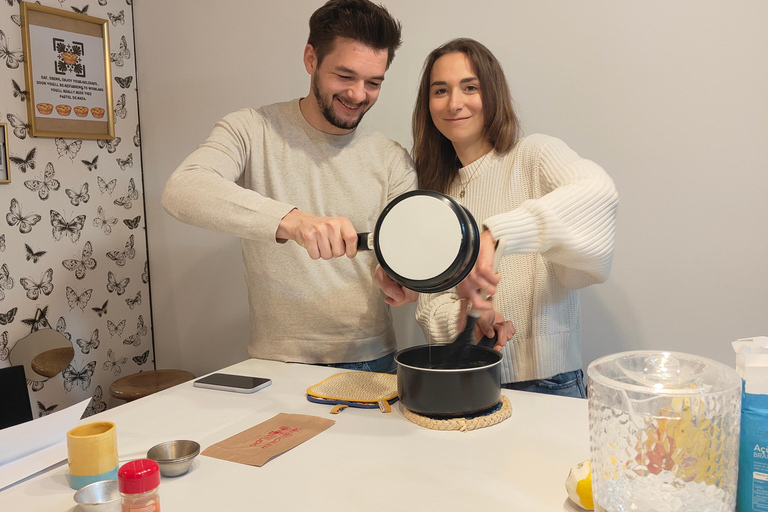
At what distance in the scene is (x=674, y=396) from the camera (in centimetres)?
74

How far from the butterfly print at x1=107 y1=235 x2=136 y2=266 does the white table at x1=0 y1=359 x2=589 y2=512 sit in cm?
171

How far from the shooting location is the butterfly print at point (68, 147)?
262 cm

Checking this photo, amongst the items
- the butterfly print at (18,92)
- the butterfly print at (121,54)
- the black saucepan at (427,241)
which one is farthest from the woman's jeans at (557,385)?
the butterfly print at (121,54)

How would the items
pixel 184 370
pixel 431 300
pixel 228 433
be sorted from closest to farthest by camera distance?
pixel 228 433
pixel 431 300
pixel 184 370

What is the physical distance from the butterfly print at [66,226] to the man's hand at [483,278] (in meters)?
2.05

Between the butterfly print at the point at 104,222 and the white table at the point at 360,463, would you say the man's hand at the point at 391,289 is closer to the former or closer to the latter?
the white table at the point at 360,463

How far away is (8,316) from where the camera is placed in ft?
8.00

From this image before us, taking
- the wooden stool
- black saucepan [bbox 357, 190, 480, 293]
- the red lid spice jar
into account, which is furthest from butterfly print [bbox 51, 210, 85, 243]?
the red lid spice jar

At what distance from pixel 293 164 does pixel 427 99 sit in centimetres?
46

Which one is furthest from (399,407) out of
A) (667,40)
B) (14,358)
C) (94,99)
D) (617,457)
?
(94,99)

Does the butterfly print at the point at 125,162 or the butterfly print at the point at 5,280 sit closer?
the butterfly print at the point at 5,280

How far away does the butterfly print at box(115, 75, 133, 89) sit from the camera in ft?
9.46

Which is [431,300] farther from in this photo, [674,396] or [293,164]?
[674,396]

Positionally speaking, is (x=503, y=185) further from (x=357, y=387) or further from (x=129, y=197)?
(x=129, y=197)
